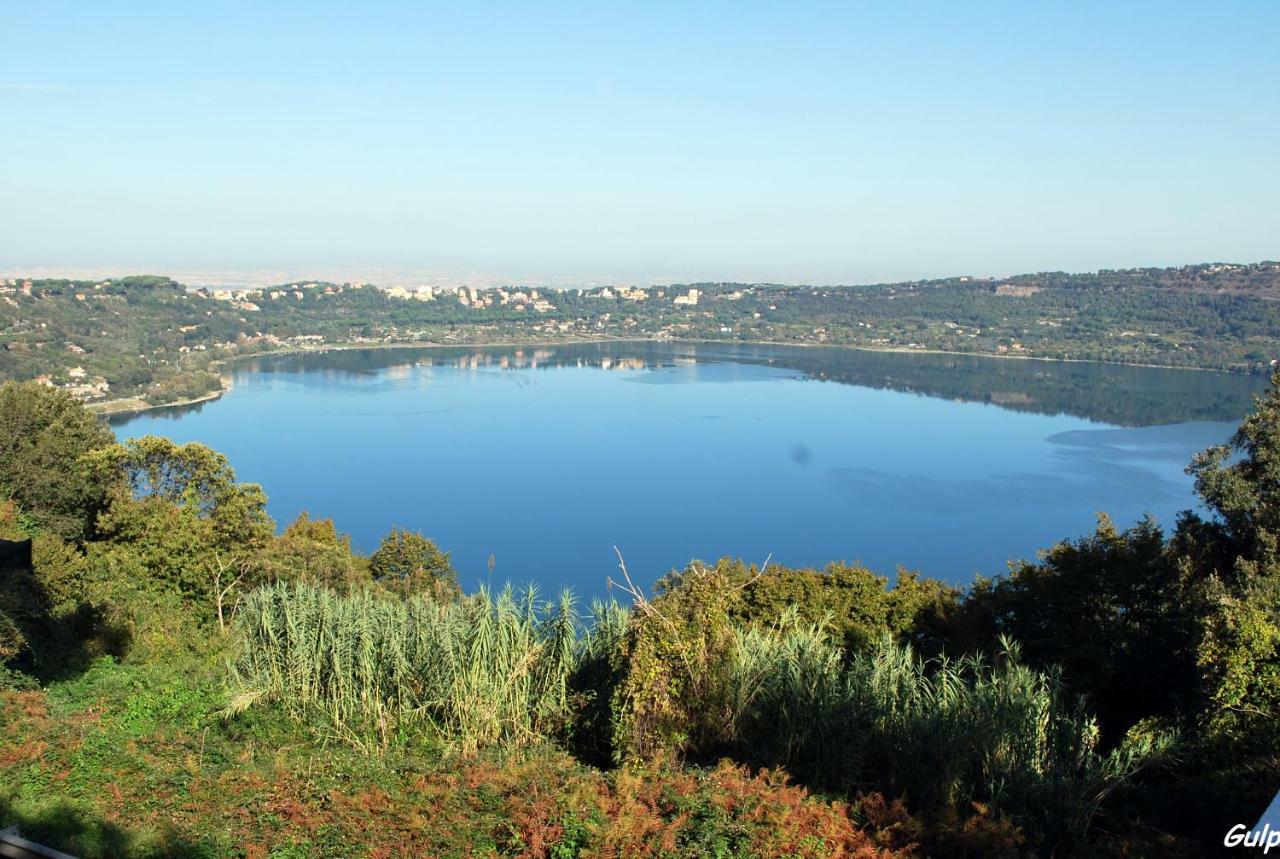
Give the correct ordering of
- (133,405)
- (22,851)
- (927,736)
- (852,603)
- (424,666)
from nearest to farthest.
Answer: (22,851) → (927,736) → (424,666) → (852,603) → (133,405)

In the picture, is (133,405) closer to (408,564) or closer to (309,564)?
(408,564)

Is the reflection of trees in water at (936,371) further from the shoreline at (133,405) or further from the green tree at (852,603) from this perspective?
the green tree at (852,603)

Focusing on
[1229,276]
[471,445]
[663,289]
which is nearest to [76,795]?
[471,445]

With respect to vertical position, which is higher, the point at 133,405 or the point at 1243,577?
the point at 1243,577

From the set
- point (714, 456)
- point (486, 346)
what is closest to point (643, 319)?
point (486, 346)

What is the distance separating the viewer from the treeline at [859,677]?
13.0 ft

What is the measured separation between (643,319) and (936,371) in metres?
46.5

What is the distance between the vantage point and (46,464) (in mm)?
11836

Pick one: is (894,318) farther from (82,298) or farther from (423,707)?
(423,707)

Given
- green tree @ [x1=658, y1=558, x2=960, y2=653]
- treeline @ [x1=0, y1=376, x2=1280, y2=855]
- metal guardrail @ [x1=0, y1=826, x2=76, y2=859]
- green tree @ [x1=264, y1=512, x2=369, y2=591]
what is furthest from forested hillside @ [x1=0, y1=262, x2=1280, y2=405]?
metal guardrail @ [x1=0, y1=826, x2=76, y2=859]

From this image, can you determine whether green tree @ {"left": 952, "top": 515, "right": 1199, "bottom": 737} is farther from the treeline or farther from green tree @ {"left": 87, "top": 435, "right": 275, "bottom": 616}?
green tree @ {"left": 87, "top": 435, "right": 275, "bottom": 616}

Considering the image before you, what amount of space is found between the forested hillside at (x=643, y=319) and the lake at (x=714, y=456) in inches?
220

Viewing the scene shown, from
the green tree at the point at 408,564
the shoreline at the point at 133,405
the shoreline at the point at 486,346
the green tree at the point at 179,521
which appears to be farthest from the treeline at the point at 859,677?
the shoreline at the point at 486,346

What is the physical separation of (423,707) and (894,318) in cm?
10119
